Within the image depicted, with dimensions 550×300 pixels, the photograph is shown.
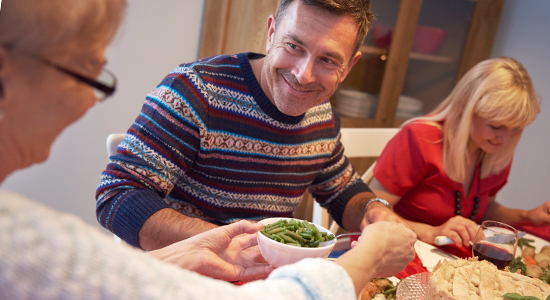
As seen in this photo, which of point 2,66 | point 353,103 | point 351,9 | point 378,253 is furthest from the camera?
point 353,103

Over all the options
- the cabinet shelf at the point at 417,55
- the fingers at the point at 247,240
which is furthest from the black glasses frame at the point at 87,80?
the cabinet shelf at the point at 417,55

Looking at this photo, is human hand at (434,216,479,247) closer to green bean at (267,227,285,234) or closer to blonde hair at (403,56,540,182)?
blonde hair at (403,56,540,182)

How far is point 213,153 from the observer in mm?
1260

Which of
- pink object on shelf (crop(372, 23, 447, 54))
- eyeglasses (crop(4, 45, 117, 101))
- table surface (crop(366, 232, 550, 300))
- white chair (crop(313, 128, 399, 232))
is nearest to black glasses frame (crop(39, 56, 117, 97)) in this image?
eyeglasses (crop(4, 45, 117, 101))

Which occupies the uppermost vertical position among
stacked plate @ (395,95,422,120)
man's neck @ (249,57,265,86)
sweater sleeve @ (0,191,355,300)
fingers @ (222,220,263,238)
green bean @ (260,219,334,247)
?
man's neck @ (249,57,265,86)

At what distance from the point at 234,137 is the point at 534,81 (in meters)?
2.99

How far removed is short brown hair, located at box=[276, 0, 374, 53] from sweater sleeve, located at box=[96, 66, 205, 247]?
1.29 ft

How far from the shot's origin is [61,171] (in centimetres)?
206

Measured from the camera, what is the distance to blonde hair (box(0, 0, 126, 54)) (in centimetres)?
47

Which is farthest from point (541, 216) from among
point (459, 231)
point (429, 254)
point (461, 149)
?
point (429, 254)

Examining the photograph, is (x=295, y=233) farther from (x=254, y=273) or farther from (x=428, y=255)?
Answer: (x=428, y=255)

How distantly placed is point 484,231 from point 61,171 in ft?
5.87

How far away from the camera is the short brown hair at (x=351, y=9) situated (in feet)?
3.97

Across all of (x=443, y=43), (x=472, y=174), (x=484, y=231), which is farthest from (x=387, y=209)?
(x=443, y=43)
